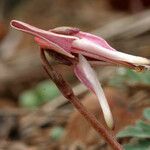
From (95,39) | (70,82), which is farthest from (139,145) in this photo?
(70,82)

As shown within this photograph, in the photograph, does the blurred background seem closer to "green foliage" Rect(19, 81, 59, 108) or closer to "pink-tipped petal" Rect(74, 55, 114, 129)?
"green foliage" Rect(19, 81, 59, 108)

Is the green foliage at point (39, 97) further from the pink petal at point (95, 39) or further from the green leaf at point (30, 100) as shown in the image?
the pink petal at point (95, 39)

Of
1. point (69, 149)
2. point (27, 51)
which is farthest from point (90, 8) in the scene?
point (69, 149)

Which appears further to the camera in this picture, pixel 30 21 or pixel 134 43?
pixel 30 21

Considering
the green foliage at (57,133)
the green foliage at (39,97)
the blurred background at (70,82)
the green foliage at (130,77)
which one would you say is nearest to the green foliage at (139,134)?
the blurred background at (70,82)

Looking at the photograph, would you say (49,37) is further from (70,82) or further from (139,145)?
(70,82)

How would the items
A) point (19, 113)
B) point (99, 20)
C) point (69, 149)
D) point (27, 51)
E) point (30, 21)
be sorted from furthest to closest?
point (30, 21) → point (99, 20) → point (27, 51) → point (19, 113) → point (69, 149)

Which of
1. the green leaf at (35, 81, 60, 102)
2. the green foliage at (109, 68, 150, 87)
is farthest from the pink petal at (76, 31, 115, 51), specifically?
the green leaf at (35, 81, 60, 102)

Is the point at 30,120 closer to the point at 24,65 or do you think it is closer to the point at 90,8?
the point at 24,65
